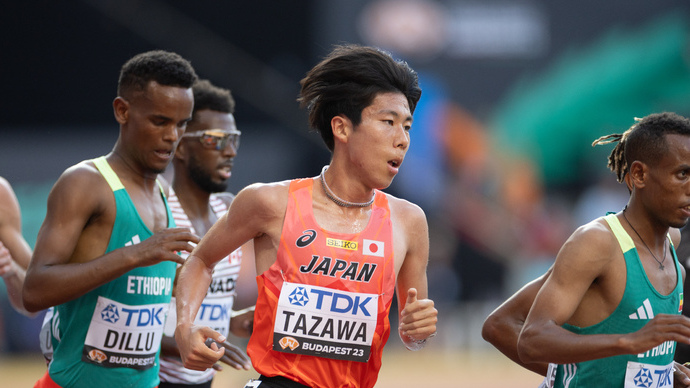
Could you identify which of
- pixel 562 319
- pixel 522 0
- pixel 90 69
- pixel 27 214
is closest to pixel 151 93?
pixel 562 319

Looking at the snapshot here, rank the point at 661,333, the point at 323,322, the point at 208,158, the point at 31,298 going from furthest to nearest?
1. the point at 208,158
2. the point at 31,298
3. the point at 323,322
4. the point at 661,333

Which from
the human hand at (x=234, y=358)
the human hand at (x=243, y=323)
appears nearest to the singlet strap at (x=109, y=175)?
the human hand at (x=234, y=358)

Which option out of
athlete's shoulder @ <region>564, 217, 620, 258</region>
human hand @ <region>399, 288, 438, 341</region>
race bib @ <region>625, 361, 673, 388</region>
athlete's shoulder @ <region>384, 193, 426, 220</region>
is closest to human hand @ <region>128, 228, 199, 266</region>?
athlete's shoulder @ <region>384, 193, 426, 220</region>

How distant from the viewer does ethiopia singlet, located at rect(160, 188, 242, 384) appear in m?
5.46

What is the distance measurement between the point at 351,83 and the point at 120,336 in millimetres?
1733

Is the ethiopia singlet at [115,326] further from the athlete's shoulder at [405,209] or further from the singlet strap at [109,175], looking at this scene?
the athlete's shoulder at [405,209]

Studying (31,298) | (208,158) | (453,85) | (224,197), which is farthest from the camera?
(453,85)

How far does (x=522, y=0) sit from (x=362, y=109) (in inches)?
533

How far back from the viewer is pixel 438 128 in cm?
1695

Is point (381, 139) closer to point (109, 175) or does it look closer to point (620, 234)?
point (620, 234)

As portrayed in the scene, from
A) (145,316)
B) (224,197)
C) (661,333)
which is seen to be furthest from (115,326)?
(661,333)

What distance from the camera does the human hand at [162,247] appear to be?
4246 mm

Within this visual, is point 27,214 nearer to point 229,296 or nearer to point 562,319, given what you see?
point 229,296

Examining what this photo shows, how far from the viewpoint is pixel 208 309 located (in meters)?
5.55
